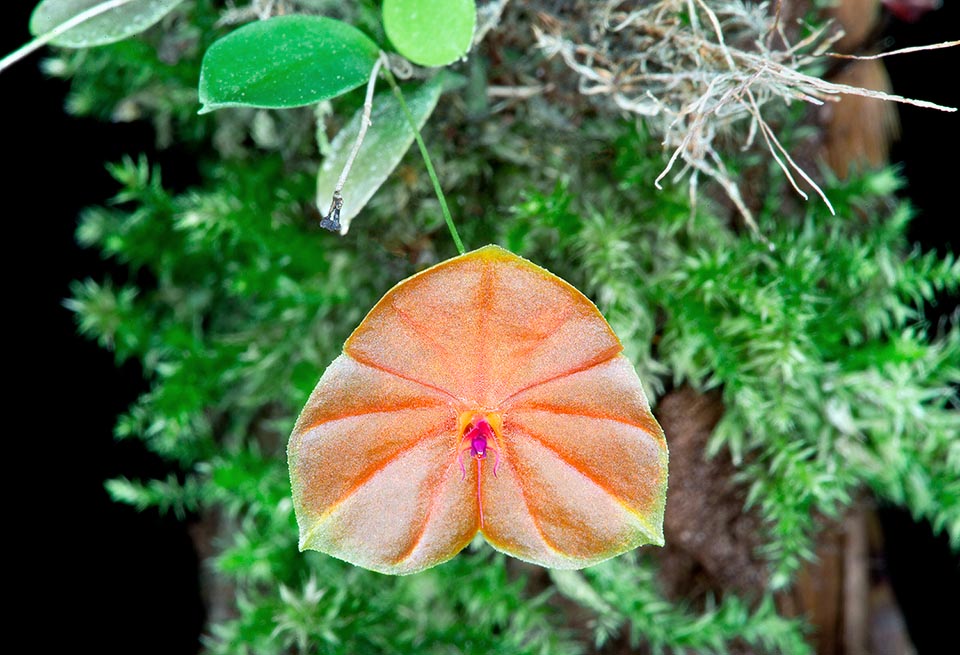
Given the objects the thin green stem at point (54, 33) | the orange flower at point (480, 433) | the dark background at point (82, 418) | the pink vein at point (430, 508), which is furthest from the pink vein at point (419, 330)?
Result: the dark background at point (82, 418)

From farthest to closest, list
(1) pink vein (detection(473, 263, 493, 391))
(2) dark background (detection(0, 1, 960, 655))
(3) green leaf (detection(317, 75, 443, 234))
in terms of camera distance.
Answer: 1. (2) dark background (detection(0, 1, 960, 655))
2. (3) green leaf (detection(317, 75, 443, 234))
3. (1) pink vein (detection(473, 263, 493, 391))

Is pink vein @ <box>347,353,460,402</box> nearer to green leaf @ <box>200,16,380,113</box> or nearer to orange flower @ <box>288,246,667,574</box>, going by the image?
orange flower @ <box>288,246,667,574</box>

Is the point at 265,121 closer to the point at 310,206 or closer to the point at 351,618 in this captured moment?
the point at 310,206

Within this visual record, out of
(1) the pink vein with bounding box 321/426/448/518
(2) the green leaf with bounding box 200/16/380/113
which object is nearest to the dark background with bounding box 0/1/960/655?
(2) the green leaf with bounding box 200/16/380/113

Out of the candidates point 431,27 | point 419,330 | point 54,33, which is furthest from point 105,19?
point 419,330

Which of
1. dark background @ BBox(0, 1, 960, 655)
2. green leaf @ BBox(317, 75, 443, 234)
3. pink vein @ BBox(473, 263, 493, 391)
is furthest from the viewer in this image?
dark background @ BBox(0, 1, 960, 655)

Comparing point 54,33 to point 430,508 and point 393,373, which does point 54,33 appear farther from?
point 430,508

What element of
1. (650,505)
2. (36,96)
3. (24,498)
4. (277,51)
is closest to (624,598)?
(650,505)
